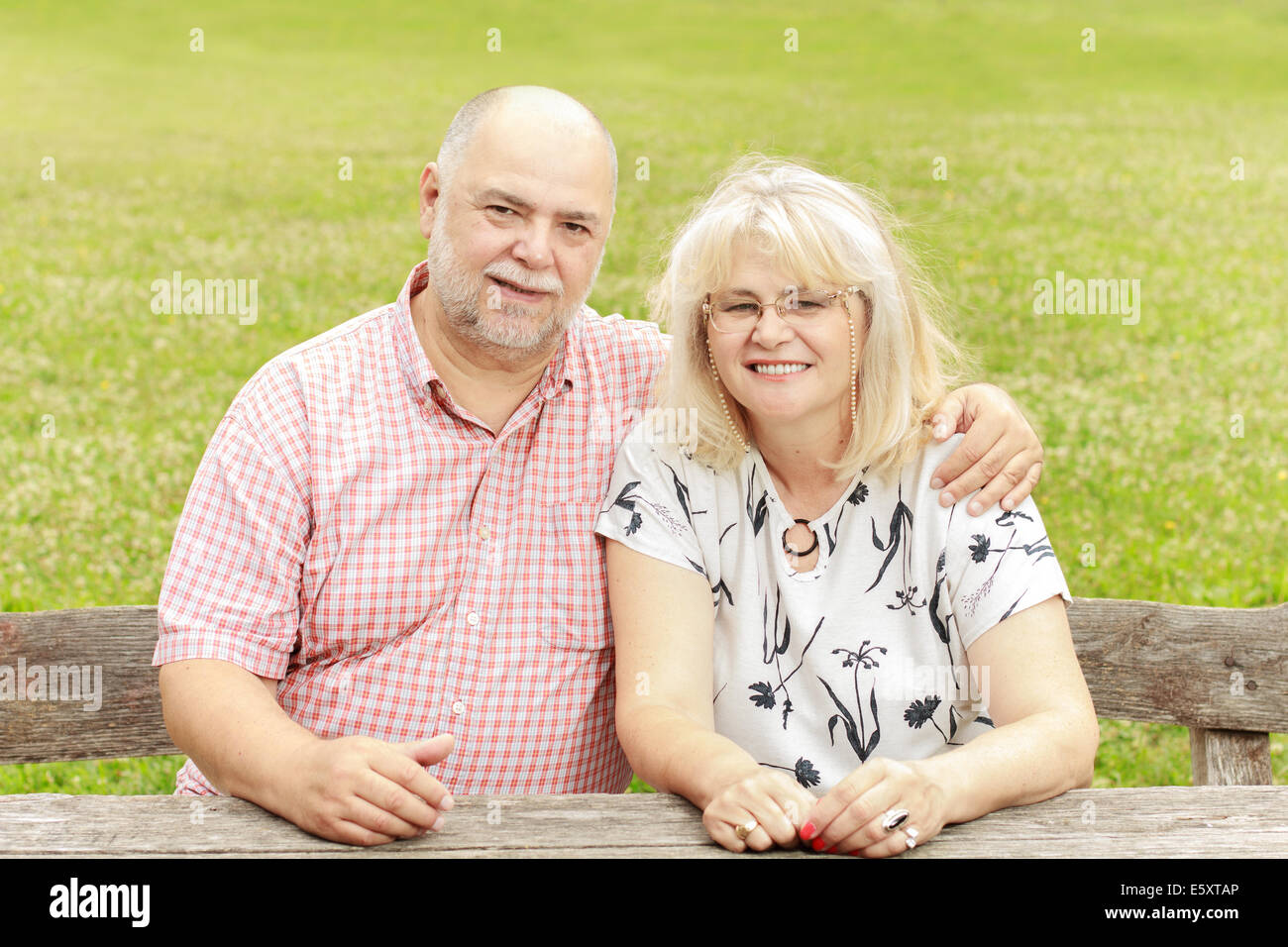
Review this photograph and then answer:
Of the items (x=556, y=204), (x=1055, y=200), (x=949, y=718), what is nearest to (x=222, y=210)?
(x=1055, y=200)

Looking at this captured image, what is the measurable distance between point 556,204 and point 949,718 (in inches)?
54.7

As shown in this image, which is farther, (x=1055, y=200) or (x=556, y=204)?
(x=1055, y=200)

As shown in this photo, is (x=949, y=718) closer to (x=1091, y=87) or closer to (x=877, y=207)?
(x=877, y=207)

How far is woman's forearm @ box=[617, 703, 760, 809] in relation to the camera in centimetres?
225

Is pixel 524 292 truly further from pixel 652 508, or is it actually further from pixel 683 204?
pixel 683 204

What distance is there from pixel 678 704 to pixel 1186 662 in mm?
1295

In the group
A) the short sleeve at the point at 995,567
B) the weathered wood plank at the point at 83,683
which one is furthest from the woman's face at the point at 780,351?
the weathered wood plank at the point at 83,683

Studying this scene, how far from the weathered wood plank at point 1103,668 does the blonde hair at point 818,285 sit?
0.76 m

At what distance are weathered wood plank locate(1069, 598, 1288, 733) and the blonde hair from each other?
73cm

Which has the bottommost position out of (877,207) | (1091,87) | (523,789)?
(523,789)

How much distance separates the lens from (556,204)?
2939mm

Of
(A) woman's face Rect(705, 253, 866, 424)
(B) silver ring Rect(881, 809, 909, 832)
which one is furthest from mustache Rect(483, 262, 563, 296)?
(B) silver ring Rect(881, 809, 909, 832)

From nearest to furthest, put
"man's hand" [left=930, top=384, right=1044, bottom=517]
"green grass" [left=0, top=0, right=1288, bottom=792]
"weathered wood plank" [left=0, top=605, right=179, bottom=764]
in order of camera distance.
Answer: "man's hand" [left=930, top=384, right=1044, bottom=517], "weathered wood plank" [left=0, top=605, right=179, bottom=764], "green grass" [left=0, top=0, right=1288, bottom=792]

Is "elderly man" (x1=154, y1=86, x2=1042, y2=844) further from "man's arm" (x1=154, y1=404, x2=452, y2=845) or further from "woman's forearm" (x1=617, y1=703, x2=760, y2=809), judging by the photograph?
"woman's forearm" (x1=617, y1=703, x2=760, y2=809)
